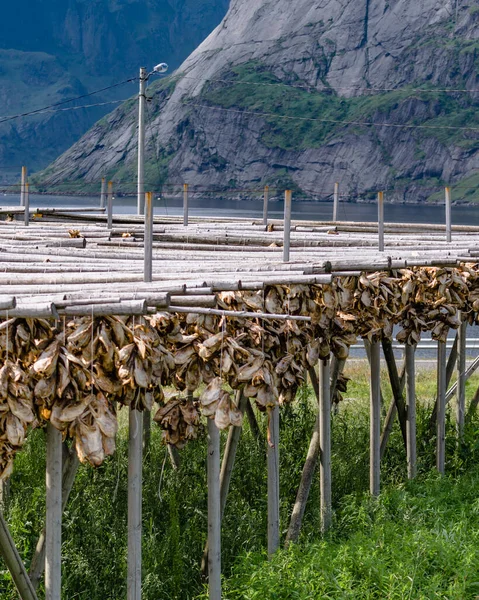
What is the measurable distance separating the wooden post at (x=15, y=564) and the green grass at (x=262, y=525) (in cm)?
139

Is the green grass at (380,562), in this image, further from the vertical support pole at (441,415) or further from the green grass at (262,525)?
the vertical support pole at (441,415)

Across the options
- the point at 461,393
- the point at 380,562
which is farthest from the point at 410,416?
the point at 380,562

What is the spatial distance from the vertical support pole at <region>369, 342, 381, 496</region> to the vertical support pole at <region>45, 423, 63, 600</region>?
4645mm

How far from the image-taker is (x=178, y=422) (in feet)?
20.8

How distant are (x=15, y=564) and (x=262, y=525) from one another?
11.7 ft

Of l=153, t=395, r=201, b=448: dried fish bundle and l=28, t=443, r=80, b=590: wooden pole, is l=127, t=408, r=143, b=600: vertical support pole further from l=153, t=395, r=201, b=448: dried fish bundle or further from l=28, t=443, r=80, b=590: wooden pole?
l=28, t=443, r=80, b=590: wooden pole

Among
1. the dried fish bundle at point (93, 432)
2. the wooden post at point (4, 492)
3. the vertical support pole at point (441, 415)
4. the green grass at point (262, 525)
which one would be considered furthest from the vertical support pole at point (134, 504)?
the vertical support pole at point (441, 415)

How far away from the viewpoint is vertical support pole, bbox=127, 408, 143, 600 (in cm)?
615

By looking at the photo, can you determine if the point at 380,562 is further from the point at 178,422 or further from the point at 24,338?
the point at 24,338

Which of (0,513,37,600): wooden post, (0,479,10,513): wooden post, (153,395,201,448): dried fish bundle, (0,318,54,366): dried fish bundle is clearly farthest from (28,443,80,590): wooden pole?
(0,479,10,513): wooden post

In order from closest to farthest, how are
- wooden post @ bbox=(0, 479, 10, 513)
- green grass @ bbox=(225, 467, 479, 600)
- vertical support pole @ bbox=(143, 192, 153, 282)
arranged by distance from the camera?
vertical support pole @ bbox=(143, 192, 153, 282) < green grass @ bbox=(225, 467, 479, 600) < wooden post @ bbox=(0, 479, 10, 513)

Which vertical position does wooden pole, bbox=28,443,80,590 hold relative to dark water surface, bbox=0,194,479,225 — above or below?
below

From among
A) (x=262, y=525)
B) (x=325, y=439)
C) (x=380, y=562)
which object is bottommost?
(x=262, y=525)

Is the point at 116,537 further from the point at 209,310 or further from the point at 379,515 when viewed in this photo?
the point at 209,310
